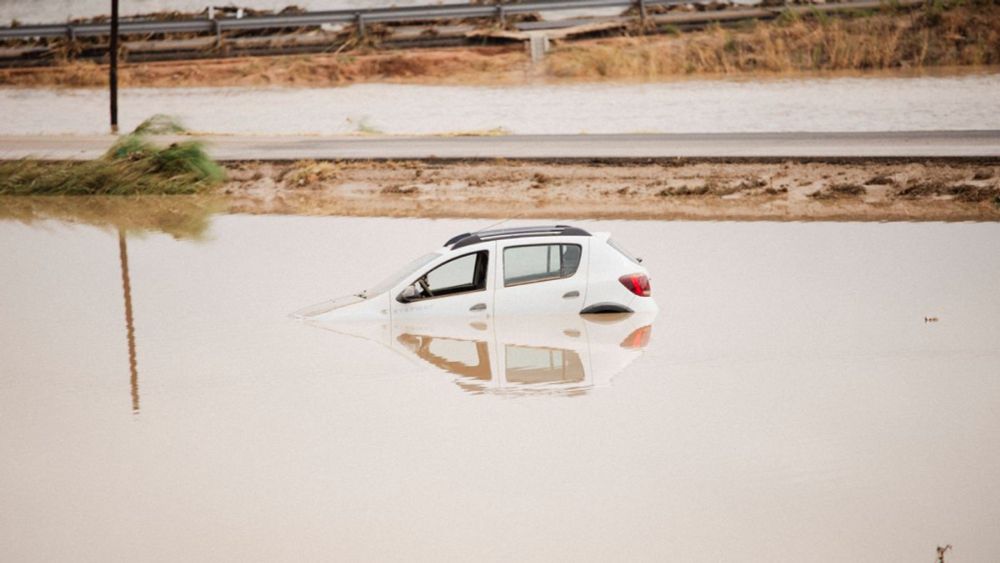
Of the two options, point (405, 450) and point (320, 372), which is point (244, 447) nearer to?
point (405, 450)

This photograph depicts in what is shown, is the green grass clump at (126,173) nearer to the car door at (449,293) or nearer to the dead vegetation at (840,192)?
the dead vegetation at (840,192)

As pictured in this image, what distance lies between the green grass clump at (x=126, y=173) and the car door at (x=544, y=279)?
14909 mm

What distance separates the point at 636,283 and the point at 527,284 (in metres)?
1.40

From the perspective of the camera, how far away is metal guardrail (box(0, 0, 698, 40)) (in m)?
54.0

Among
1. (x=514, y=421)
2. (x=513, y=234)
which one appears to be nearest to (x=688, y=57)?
(x=513, y=234)

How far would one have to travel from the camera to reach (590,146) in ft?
101

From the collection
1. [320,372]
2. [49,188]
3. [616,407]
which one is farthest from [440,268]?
[49,188]

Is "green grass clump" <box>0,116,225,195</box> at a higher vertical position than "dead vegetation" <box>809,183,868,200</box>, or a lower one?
higher

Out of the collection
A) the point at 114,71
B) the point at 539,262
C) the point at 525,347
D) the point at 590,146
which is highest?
the point at 114,71

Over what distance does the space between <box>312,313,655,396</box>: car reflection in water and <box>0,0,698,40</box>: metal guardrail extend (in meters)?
39.0

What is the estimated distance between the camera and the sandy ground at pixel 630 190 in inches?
987

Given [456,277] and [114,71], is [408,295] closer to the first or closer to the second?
[456,277]

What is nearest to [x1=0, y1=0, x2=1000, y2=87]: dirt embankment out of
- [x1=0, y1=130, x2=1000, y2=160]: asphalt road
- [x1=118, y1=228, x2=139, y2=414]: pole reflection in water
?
[x1=0, y1=130, x2=1000, y2=160]: asphalt road

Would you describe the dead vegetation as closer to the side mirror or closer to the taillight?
the taillight
